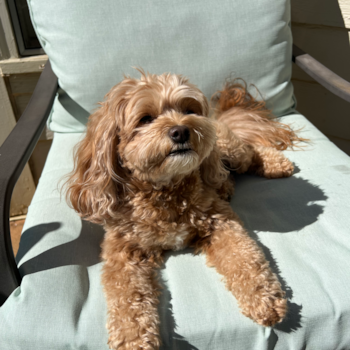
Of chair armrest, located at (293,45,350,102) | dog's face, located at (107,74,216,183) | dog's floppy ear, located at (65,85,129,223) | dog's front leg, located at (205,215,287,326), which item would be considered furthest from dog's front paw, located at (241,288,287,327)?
chair armrest, located at (293,45,350,102)

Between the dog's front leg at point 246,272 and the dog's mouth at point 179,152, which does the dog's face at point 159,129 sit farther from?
the dog's front leg at point 246,272

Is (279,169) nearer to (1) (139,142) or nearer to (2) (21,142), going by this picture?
(1) (139,142)

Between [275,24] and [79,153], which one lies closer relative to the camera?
[79,153]

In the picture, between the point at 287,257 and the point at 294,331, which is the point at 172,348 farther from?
the point at 287,257

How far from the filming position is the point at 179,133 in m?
1.27

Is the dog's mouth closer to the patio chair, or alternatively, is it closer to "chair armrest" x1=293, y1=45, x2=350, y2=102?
the patio chair

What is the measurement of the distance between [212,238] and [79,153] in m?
0.72

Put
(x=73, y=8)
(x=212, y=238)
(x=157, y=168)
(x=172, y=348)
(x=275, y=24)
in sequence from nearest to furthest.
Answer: (x=172, y=348) < (x=157, y=168) < (x=212, y=238) < (x=73, y=8) < (x=275, y=24)

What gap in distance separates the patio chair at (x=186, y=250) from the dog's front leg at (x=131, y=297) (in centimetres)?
4

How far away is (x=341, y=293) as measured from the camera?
3.93 feet

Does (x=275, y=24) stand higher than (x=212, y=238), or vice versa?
(x=275, y=24)

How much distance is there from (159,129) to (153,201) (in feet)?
1.14

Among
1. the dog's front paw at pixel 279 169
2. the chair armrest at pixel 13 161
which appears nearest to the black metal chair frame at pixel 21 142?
the chair armrest at pixel 13 161

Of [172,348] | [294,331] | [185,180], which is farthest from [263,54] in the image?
[172,348]
